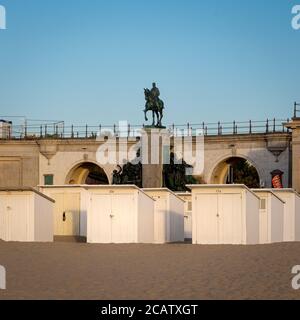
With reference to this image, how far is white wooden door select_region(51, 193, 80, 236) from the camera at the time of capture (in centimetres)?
3588

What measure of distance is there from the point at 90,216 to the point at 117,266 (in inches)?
330

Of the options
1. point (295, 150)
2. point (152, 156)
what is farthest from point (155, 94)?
point (295, 150)

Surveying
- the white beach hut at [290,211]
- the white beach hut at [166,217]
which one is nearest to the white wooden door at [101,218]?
the white beach hut at [166,217]

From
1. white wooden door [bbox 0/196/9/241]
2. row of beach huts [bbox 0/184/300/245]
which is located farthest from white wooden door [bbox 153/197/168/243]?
white wooden door [bbox 0/196/9/241]

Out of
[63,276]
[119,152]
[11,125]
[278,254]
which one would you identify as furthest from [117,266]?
[11,125]

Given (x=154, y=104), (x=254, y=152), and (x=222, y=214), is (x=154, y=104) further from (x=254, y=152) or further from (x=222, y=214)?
(x=222, y=214)

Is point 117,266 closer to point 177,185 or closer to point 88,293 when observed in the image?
point 88,293

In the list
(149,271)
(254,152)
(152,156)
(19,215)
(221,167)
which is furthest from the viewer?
(221,167)

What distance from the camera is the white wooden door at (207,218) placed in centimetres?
2766

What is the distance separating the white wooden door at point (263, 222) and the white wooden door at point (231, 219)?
230 cm

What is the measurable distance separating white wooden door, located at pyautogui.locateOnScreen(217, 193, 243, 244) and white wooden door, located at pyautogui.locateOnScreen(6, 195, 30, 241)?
6344mm

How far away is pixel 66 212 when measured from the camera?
3609cm

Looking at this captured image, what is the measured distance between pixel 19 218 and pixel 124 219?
3395mm
